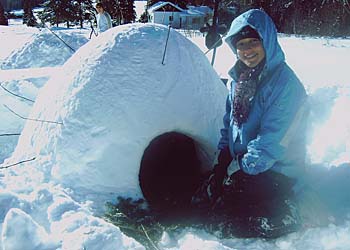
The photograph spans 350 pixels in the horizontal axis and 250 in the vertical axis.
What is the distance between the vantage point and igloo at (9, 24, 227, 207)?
9.62 ft

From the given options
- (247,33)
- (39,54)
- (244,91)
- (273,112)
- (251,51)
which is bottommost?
(39,54)

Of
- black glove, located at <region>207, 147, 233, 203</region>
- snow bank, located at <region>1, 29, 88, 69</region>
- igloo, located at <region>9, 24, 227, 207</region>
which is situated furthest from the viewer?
snow bank, located at <region>1, 29, 88, 69</region>

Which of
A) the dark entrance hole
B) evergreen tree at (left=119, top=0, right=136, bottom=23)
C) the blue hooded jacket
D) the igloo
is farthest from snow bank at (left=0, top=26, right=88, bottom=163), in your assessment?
evergreen tree at (left=119, top=0, right=136, bottom=23)

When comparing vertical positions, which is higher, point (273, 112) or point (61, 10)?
point (61, 10)

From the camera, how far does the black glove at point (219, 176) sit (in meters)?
2.77

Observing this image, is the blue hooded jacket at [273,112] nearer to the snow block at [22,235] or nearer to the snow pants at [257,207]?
the snow pants at [257,207]

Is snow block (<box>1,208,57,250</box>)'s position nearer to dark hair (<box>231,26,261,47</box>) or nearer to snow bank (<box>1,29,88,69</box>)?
dark hair (<box>231,26,261,47</box>)

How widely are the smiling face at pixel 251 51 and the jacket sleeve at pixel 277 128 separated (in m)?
0.27

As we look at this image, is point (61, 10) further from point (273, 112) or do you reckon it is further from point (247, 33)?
point (273, 112)

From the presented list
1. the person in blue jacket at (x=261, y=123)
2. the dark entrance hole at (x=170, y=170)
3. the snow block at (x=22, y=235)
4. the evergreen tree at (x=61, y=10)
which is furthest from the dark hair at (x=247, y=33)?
the evergreen tree at (x=61, y=10)

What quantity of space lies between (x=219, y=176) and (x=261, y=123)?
540 mm

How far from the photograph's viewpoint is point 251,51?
2.54 m

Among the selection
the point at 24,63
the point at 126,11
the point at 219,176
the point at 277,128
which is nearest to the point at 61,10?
the point at 126,11

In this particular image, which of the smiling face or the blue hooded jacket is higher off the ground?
the smiling face
